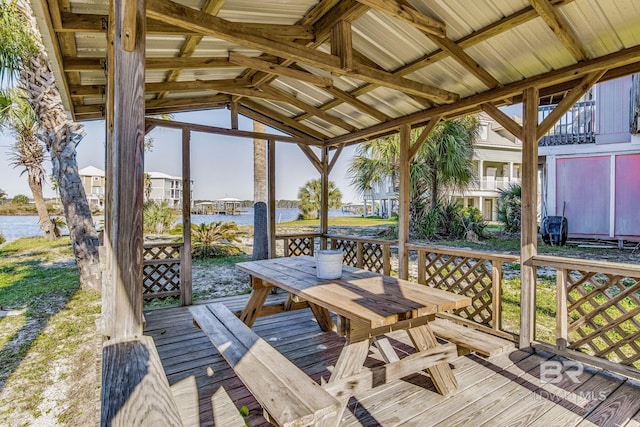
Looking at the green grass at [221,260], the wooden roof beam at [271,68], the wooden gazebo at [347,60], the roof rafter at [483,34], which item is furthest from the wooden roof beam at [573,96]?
the green grass at [221,260]

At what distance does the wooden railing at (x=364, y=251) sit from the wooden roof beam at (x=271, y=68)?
7.89 feet

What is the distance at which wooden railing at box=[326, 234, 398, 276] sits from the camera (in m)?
4.95

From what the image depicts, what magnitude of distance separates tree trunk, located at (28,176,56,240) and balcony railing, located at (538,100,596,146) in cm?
1627

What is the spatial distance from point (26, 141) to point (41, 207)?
239 cm

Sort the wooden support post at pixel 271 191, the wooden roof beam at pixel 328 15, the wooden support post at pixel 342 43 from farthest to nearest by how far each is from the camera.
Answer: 1. the wooden support post at pixel 271 191
2. the wooden support post at pixel 342 43
3. the wooden roof beam at pixel 328 15

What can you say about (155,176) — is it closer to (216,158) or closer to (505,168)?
(216,158)

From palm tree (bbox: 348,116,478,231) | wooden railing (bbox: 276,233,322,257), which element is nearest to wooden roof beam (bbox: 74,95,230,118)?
wooden railing (bbox: 276,233,322,257)

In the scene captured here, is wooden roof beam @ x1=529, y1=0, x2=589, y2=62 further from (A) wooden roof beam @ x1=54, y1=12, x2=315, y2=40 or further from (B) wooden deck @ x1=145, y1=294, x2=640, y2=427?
(B) wooden deck @ x1=145, y1=294, x2=640, y2=427

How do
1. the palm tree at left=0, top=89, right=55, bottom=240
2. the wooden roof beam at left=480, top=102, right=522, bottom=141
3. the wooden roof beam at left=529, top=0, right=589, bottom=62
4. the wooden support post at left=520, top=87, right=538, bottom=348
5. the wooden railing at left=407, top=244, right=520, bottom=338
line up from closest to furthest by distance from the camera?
the wooden roof beam at left=529, top=0, right=589, bottom=62
the wooden support post at left=520, top=87, right=538, bottom=348
the wooden roof beam at left=480, top=102, right=522, bottom=141
the wooden railing at left=407, top=244, right=520, bottom=338
the palm tree at left=0, top=89, right=55, bottom=240

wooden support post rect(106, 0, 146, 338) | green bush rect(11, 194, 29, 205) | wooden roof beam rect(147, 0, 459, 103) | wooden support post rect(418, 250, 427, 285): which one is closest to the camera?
wooden support post rect(106, 0, 146, 338)

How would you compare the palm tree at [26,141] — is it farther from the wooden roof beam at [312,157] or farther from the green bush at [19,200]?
the wooden roof beam at [312,157]

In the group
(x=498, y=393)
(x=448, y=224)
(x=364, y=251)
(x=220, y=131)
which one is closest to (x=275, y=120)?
(x=220, y=131)

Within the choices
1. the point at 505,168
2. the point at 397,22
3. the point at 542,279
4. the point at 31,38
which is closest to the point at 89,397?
the point at 397,22

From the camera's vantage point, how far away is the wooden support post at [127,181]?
1.32 metres
